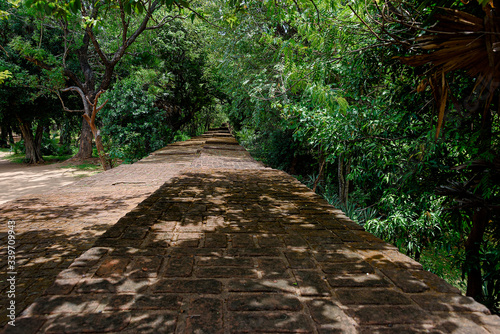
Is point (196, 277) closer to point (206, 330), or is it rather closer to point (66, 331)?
point (206, 330)

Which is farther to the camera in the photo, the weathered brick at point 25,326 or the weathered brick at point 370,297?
the weathered brick at point 370,297

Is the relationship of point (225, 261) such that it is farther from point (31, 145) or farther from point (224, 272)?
point (31, 145)

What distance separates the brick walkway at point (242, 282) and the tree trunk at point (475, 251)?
175 centimetres

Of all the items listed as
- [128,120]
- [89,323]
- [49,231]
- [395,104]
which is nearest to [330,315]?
[89,323]

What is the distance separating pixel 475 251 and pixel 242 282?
322cm

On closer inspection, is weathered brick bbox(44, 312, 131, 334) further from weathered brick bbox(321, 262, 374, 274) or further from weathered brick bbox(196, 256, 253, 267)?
weathered brick bbox(321, 262, 374, 274)

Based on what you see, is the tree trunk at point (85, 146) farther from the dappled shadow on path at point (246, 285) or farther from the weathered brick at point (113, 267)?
the weathered brick at point (113, 267)

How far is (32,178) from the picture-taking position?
1330cm

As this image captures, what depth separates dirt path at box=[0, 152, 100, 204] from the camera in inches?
423

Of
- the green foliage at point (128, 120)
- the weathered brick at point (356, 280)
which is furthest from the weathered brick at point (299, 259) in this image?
the green foliage at point (128, 120)

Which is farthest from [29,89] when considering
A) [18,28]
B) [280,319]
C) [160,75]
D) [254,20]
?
[280,319]

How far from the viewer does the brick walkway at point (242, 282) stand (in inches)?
50.3

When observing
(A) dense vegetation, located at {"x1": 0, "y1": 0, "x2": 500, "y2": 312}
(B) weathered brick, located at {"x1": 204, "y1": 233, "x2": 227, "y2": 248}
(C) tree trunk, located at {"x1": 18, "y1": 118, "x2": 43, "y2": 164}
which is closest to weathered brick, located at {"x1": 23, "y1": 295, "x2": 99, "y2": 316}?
(B) weathered brick, located at {"x1": 204, "y1": 233, "x2": 227, "y2": 248}

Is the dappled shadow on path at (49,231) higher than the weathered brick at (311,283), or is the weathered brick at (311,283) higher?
the weathered brick at (311,283)
